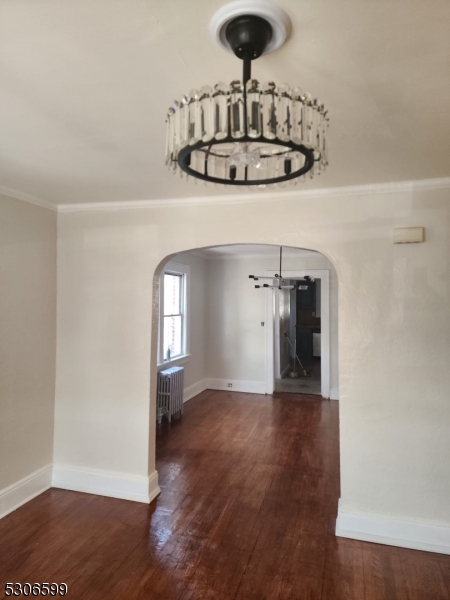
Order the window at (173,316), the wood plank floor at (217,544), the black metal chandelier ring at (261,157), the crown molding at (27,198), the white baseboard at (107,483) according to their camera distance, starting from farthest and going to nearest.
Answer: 1. the window at (173,316)
2. the white baseboard at (107,483)
3. the crown molding at (27,198)
4. the wood plank floor at (217,544)
5. the black metal chandelier ring at (261,157)

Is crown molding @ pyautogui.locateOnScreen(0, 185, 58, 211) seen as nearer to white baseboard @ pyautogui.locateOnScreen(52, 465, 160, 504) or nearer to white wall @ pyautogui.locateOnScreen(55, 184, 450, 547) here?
white wall @ pyautogui.locateOnScreen(55, 184, 450, 547)

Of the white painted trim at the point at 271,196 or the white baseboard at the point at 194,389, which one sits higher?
the white painted trim at the point at 271,196

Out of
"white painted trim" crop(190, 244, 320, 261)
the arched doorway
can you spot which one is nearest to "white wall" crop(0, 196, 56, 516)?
the arched doorway

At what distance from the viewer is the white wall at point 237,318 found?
268 inches

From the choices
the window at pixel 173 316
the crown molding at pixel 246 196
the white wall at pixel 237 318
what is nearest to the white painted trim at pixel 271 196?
the crown molding at pixel 246 196

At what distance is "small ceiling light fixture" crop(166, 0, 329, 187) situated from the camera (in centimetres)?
96

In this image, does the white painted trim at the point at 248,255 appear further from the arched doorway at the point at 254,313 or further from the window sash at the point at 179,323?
the window sash at the point at 179,323

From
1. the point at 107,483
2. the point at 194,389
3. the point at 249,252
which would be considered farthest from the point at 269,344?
the point at 107,483

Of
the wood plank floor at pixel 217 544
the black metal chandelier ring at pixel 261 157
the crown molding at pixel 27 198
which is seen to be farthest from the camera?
the crown molding at pixel 27 198

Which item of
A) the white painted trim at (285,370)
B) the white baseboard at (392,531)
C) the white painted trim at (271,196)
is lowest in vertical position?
the white baseboard at (392,531)

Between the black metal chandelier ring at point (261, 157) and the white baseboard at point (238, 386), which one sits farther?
the white baseboard at point (238, 386)

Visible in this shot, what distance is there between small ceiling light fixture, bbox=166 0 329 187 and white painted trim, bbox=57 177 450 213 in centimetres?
158

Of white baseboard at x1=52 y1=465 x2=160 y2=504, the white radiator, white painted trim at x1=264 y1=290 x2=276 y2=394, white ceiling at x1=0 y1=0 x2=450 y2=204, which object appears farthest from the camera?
white painted trim at x1=264 y1=290 x2=276 y2=394

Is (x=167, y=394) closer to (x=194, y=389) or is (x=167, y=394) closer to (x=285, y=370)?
(x=194, y=389)
